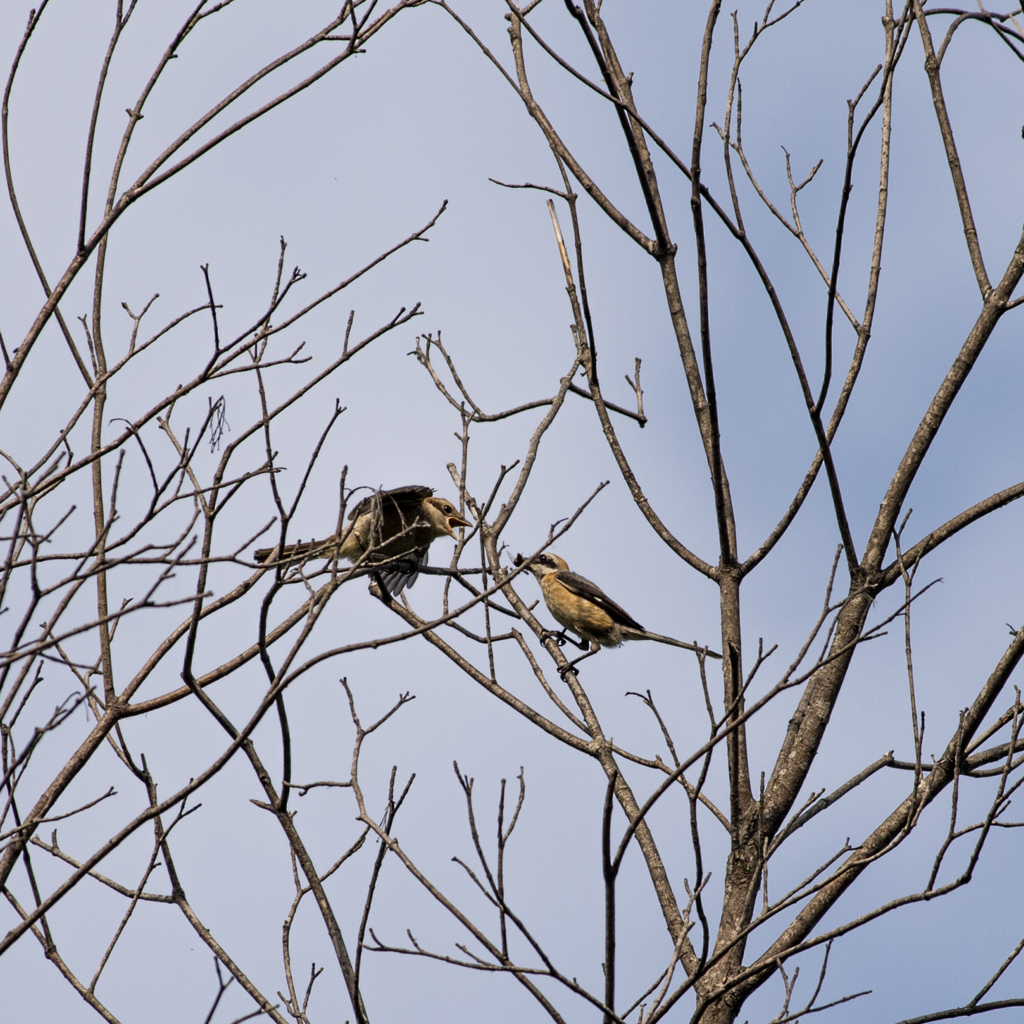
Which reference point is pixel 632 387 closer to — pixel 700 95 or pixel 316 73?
pixel 700 95

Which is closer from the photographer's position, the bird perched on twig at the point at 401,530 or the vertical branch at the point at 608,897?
the vertical branch at the point at 608,897

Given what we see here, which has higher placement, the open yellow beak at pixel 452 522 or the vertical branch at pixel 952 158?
the open yellow beak at pixel 452 522

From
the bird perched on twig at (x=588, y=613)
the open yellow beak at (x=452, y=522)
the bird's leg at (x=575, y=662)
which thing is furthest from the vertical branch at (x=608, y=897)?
the bird perched on twig at (x=588, y=613)

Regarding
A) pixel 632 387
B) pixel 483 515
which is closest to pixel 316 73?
pixel 483 515

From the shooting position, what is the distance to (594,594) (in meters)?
8.96

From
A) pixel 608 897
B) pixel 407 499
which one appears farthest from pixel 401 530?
pixel 608 897

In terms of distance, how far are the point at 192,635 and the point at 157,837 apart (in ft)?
2.94

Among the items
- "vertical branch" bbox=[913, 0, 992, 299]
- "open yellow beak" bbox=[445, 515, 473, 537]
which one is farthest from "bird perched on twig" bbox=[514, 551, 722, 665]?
"vertical branch" bbox=[913, 0, 992, 299]

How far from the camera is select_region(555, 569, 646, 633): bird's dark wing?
29.3 feet

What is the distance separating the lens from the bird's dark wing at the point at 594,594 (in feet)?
29.3

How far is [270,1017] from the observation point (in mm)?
3195

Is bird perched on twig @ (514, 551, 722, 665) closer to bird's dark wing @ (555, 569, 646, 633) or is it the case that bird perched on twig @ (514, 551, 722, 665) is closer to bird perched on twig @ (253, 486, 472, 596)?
bird's dark wing @ (555, 569, 646, 633)

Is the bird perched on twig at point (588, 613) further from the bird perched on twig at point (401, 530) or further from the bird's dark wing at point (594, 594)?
the bird perched on twig at point (401, 530)

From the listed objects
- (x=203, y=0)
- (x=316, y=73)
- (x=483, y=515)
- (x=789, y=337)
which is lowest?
(x=483, y=515)
